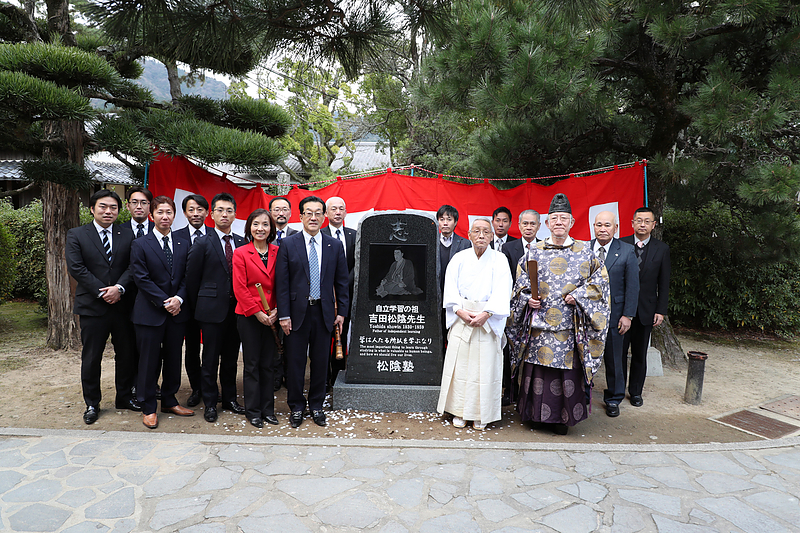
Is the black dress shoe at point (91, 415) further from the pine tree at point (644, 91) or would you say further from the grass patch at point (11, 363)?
the pine tree at point (644, 91)

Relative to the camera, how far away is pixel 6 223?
909 cm

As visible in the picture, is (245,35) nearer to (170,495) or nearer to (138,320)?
(138,320)

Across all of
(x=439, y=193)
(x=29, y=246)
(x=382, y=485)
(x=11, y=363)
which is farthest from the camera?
(x=29, y=246)

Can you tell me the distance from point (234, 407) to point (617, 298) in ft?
11.9

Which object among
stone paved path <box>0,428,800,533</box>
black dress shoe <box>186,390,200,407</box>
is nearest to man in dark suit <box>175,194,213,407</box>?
black dress shoe <box>186,390,200,407</box>

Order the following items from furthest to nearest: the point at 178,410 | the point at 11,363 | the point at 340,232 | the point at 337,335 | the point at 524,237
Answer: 1. the point at 11,363
2. the point at 340,232
3. the point at 524,237
4. the point at 337,335
5. the point at 178,410

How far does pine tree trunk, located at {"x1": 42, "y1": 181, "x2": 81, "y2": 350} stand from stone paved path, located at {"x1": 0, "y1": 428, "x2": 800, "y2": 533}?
282 centimetres

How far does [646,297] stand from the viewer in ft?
15.4

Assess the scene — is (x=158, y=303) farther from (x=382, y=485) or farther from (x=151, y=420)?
(x=382, y=485)

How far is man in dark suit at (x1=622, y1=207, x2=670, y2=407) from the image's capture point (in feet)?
15.4

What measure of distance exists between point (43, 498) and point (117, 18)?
276cm

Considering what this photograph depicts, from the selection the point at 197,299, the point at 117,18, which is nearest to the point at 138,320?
the point at 197,299

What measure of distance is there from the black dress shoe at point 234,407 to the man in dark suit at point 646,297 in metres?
3.65

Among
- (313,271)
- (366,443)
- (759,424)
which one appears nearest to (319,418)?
(366,443)
